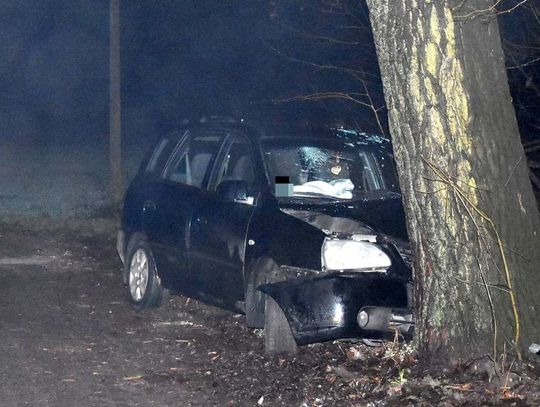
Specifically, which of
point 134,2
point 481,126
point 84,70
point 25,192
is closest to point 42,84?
point 84,70

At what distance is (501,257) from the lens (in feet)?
17.9

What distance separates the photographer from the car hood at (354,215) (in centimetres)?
663

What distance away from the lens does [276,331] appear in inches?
261

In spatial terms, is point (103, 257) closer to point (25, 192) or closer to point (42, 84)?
point (25, 192)

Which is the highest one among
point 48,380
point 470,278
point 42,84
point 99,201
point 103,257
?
point 42,84

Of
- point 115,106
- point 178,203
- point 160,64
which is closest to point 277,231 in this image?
point 178,203

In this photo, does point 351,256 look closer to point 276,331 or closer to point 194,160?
point 276,331

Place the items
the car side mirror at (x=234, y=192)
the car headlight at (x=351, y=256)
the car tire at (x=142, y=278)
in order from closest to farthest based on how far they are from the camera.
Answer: the car headlight at (x=351, y=256) → the car side mirror at (x=234, y=192) → the car tire at (x=142, y=278)

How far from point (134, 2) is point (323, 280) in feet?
69.8

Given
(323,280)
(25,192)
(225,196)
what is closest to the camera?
(323,280)

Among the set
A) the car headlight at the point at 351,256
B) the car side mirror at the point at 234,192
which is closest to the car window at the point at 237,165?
the car side mirror at the point at 234,192

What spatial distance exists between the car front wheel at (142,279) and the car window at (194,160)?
0.81 meters

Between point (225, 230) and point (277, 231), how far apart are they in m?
0.79

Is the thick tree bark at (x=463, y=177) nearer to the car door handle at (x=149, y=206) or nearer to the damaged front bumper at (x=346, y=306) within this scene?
the damaged front bumper at (x=346, y=306)
